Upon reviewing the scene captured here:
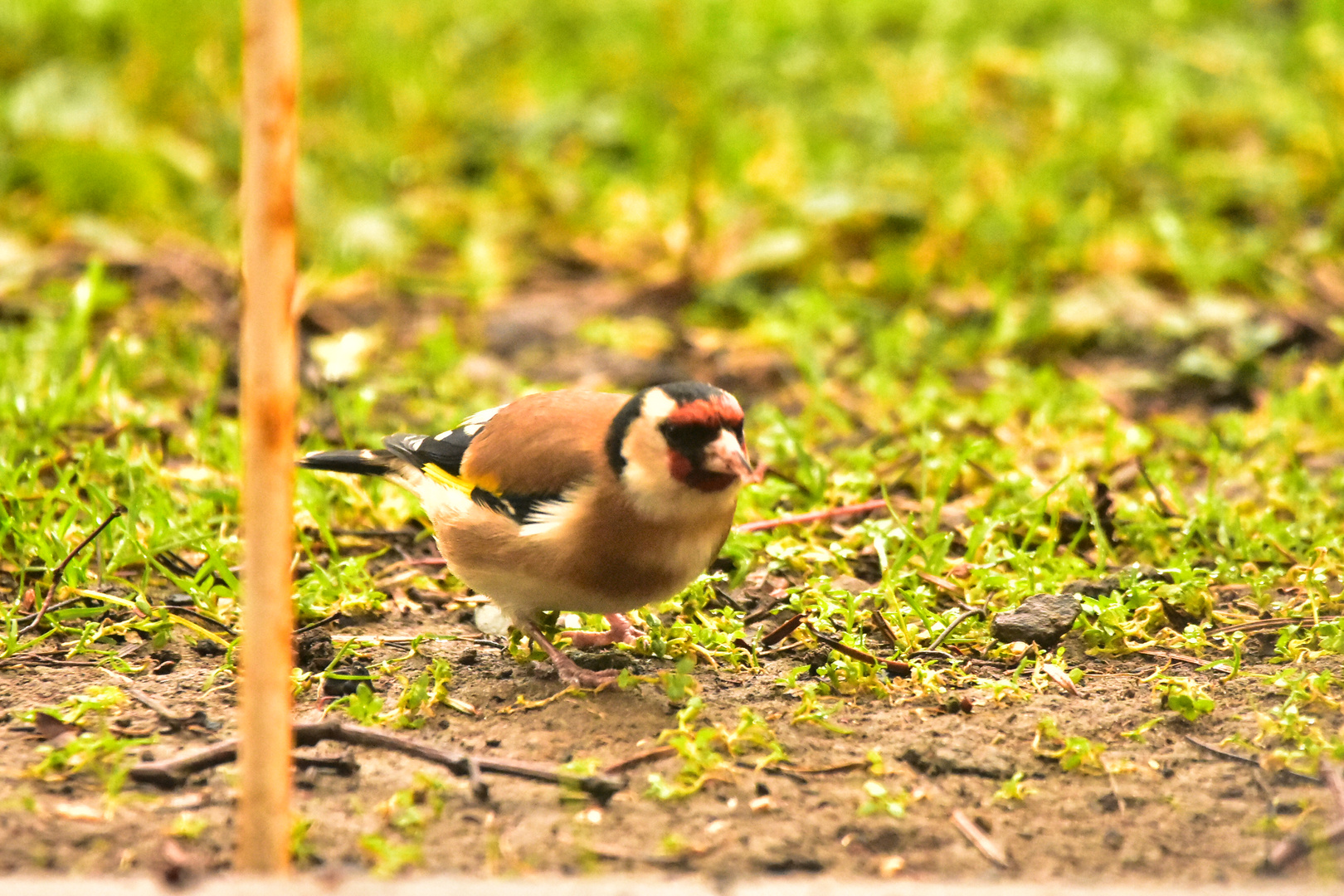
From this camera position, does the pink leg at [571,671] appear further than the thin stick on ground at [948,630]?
No

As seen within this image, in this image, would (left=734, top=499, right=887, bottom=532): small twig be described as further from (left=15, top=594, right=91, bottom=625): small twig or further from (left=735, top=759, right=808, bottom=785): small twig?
(left=15, top=594, right=91, bottom=625): small twig

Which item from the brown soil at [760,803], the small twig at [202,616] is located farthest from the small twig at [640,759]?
the small twig at [202,616]

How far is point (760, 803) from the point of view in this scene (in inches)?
124

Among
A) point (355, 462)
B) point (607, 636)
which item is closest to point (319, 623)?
point (355, 462)

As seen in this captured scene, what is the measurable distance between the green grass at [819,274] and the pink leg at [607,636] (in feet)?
0.46

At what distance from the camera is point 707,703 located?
143 inches

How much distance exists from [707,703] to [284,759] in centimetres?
133

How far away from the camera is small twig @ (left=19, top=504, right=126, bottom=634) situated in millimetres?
3898

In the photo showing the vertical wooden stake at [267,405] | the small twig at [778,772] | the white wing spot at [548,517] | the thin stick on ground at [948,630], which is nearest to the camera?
the vertical wooden stake at [267,405]

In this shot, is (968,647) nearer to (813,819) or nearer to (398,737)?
(813,819)

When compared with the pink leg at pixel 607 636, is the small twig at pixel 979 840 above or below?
below

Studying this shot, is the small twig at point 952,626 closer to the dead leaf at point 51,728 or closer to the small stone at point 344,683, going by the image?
the small stone at point 344,683

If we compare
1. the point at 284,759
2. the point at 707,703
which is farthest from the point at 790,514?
the point at 284,759

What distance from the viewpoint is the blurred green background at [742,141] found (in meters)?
6.99
